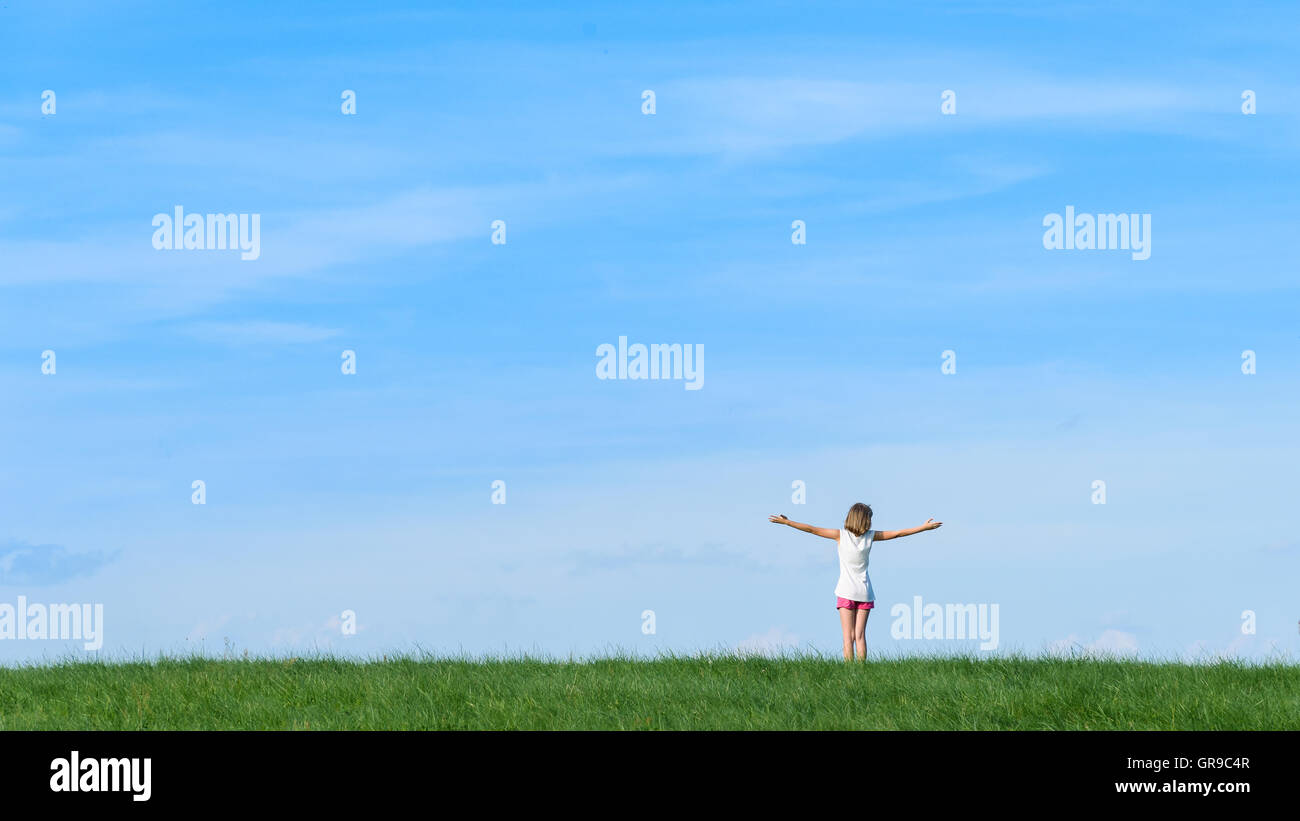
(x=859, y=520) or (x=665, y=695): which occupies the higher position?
(x=859, y=520)

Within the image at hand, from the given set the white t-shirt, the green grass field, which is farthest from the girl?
the green grass field

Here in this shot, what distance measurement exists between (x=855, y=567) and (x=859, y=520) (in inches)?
28.0

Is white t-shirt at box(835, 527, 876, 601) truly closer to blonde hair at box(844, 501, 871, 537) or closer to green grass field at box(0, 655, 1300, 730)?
blonde hair at box(844, 501, 871, 537)

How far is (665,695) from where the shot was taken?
48.3 ft

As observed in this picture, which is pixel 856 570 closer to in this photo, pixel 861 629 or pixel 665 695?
pixel 861 629

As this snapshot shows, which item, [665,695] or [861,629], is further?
[861,629]

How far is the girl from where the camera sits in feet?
59.4

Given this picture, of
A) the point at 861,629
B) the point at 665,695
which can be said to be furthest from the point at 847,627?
the point at 665,695

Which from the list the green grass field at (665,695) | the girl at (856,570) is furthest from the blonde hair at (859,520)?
the green grass field at (665,695)

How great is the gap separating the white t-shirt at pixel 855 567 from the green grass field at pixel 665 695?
1.47 meters
